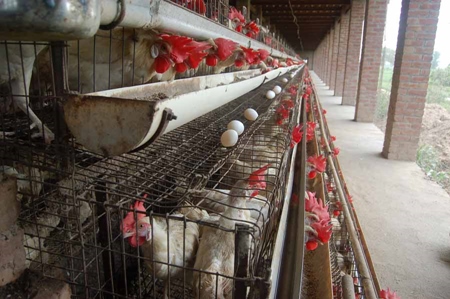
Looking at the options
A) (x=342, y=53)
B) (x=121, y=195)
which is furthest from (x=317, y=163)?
(x=342, y=53)

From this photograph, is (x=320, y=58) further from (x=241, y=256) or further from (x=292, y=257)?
(x=241, y=256)

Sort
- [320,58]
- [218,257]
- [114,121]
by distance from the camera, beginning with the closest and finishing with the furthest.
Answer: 1. [114,121]
2. [218,257]
3. [320,58]

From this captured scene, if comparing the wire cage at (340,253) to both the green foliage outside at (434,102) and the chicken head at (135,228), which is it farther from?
Result: the green foliage outside at (434,102)

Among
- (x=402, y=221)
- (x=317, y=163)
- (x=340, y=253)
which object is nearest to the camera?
(x=340, y=253)

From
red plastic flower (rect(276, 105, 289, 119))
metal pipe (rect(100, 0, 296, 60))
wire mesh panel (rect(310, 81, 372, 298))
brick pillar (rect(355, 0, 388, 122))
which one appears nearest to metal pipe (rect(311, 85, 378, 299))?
wire mesh panel (rect(310, 81, 372, 298))

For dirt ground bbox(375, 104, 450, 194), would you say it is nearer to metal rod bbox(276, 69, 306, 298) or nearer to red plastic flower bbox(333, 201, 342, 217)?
red plastic flower bbox(333, 201, 342, 217)

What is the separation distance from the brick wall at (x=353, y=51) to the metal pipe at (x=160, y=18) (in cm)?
819

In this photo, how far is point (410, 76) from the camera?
418cm

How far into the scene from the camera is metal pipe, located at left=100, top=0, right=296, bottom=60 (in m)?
0.62

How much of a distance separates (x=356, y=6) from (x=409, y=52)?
196 inches

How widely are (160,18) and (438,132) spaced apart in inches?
382

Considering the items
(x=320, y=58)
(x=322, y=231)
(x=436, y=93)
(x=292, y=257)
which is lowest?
(x=436, y=93)

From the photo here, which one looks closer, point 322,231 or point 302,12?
point 322,231

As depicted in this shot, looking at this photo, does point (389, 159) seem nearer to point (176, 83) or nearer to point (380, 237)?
point (380, 237)
